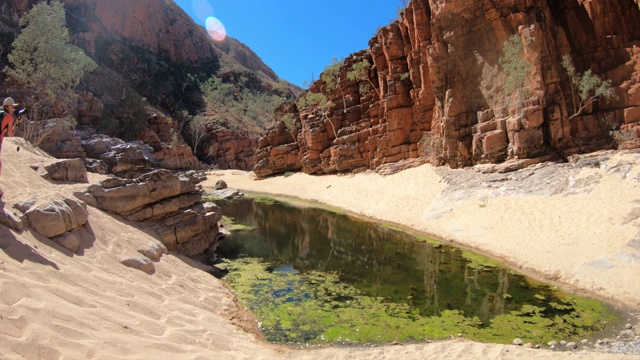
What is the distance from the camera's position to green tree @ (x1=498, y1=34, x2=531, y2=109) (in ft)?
75.5

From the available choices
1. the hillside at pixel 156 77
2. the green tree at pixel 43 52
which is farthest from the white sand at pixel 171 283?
the hillside at pixel 156 77

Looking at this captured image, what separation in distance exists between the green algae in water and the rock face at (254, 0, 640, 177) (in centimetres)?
1211

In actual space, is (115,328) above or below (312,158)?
below

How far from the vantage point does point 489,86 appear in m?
25.9

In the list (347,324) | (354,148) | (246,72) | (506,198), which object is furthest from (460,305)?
(246,72)

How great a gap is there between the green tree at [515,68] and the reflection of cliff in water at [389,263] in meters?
13.0

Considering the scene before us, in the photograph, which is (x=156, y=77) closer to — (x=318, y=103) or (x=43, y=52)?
(x=318, y=103)

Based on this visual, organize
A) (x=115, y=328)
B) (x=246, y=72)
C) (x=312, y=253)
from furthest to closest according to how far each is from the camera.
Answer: (x=246, y=72) < (x=312, y=253) < (x=115, y=328)

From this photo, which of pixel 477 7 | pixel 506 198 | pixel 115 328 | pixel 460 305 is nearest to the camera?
pixel 115 328

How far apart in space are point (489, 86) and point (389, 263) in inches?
711

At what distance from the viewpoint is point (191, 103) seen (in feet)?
270

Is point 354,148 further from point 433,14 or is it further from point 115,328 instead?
point 115,328

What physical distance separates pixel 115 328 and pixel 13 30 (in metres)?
62.4

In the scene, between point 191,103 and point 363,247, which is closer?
point 363,247
